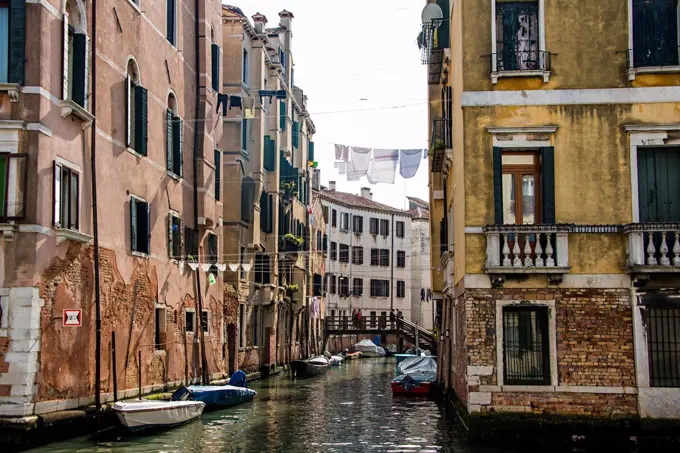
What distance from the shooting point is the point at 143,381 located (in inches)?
804

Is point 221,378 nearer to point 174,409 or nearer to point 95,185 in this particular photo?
point 174,409

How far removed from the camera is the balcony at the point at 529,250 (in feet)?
49.5

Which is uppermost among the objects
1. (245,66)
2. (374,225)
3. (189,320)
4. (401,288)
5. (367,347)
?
(245,66)

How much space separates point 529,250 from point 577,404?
2756 millimetres

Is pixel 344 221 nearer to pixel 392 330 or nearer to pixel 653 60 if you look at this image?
pixel 392 330

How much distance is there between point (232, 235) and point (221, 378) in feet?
18.1

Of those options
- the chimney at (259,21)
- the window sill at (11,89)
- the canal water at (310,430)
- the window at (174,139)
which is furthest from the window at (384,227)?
the window sill at (11,89)

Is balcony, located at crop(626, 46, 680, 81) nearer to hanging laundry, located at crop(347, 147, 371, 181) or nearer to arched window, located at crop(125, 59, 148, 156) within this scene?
arched window, located at crop(125, 59, 148, 156)

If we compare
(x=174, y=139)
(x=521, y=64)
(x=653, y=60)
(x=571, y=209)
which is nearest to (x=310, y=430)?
(x=571, y=209)

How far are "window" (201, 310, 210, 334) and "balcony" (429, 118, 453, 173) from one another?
326 inches

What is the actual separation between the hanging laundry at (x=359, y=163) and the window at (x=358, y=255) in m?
33.1

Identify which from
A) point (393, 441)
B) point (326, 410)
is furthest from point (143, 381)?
point (393, 441)

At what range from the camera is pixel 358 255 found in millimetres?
65250

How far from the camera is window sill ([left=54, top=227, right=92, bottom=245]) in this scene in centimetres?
1574
